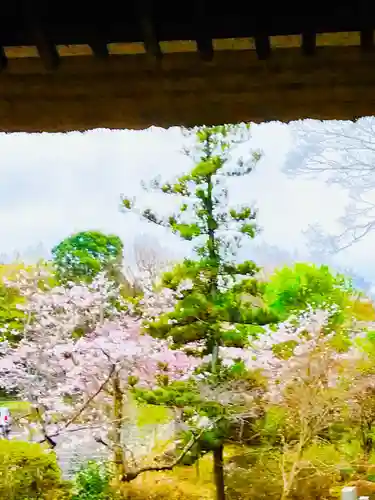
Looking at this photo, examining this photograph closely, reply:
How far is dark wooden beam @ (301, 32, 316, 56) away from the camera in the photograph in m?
1.17

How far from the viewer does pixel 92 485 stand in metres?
2.79

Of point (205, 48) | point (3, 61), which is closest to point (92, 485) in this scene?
point (3, 61)

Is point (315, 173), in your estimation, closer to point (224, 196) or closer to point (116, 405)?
point (224, 196)

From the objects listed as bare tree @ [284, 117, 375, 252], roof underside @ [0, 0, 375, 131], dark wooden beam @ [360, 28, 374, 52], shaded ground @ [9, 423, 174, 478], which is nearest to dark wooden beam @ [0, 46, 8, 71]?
roof underside @ [0, 0, 375, 131]

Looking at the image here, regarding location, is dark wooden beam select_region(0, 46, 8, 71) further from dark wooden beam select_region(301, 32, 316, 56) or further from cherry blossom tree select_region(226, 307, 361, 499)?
cherry blossom tree select_region(226, 307, 361, 499)

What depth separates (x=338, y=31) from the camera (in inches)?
45.6

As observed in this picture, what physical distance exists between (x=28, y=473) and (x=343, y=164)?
1841 mm

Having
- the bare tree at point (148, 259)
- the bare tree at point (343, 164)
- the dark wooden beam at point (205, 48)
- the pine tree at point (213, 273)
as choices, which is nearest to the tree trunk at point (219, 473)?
the pine tree at point (213, 273)

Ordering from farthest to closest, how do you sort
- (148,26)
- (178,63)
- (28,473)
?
(28,473) → (178,63) → (148,26)

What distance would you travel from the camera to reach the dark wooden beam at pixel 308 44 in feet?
3.83

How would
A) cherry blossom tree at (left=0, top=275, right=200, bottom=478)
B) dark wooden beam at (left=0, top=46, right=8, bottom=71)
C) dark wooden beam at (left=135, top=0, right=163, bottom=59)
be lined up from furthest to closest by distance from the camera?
cherry blossom tree at (left=0, top=275, right=200, bottom=478), dark wooden beam at (left=0, top=46, right=8, bottom=71), dark wooden beam at (left=135, top=0, right=163, bottom=59)

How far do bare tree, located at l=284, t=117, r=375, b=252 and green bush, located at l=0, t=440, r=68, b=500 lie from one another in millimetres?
1443

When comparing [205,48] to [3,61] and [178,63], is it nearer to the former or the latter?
[178,63]

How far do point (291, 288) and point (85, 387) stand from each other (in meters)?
0.97
